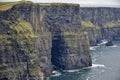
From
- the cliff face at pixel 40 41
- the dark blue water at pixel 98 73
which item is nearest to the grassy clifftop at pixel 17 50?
the cliff face at pixel 40 41

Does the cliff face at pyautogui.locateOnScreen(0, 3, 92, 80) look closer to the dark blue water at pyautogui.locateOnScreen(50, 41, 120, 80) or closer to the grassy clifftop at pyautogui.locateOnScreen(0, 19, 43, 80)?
the grassy clifftop at pyautogui.locateOnScreen(0, 19, 43, 80)

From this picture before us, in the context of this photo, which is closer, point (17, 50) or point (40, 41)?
point (17, 50)

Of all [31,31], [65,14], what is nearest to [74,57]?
[65,14]

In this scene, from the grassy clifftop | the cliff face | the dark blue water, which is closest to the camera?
the grassy clifftop

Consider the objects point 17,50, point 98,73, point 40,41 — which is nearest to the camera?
point 17,50

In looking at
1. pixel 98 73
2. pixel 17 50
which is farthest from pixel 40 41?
pixel 98 73

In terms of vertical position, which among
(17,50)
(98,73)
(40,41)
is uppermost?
(40,41)

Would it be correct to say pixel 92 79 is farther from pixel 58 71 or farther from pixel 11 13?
pixel 11 13

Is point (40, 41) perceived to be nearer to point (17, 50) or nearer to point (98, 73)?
point (17, 50)

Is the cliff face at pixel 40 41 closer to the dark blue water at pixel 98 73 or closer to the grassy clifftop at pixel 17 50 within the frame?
the grassy clifftop at pixel 17 50

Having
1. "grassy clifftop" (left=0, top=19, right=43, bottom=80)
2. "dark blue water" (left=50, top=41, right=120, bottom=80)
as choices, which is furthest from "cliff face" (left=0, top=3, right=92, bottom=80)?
"dark blue water" (left=50, top=41, right=120, bottom=80)
